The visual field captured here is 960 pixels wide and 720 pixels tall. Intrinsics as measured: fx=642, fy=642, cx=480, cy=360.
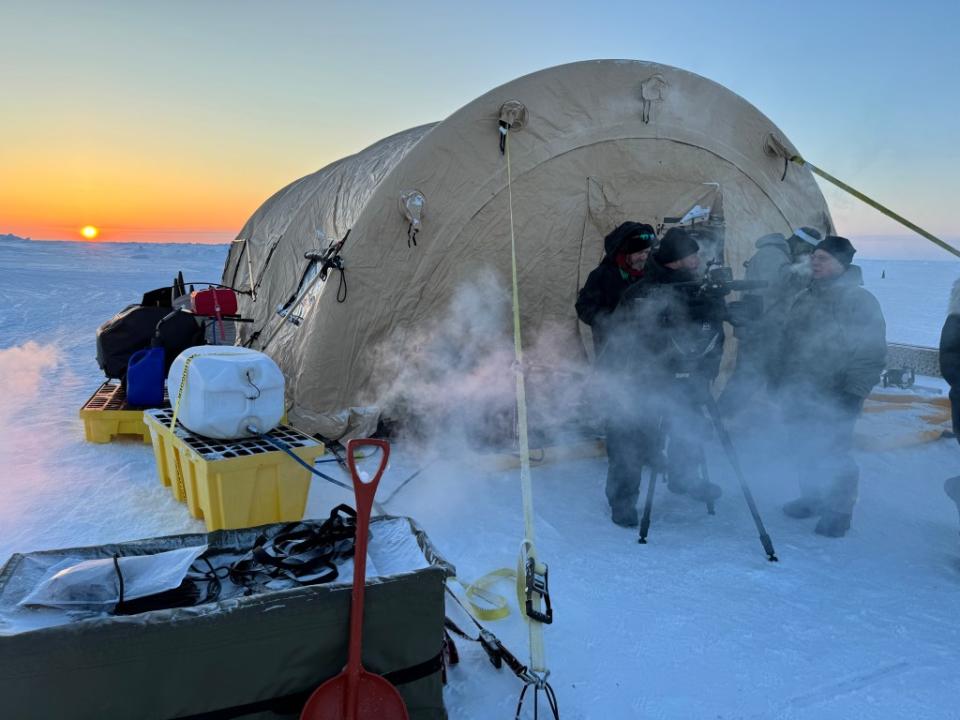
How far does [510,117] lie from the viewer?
180 inches

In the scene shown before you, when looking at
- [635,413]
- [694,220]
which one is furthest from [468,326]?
[694,220]

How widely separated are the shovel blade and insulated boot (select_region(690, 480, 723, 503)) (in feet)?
8.20

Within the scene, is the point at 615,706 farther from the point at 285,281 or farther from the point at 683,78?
the point at 285,281

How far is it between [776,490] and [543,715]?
2.66m

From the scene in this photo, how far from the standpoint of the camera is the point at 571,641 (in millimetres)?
2457

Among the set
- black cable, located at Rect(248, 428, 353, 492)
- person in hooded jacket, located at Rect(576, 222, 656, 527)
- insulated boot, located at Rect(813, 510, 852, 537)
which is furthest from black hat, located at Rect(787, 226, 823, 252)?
black cable, located at Rect(248, 428, 353, 492)

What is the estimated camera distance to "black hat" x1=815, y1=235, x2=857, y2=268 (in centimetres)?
336

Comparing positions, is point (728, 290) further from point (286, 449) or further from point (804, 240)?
point (286, 449)

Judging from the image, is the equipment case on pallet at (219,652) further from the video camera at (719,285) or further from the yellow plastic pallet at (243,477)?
the video camera at (719,285)

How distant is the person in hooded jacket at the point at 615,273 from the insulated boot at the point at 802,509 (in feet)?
4.66

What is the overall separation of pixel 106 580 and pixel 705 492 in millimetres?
3051

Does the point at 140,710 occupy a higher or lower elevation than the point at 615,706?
higher

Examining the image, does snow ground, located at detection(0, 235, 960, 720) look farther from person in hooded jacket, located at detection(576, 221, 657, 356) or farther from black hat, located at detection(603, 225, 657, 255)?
black hat, located at detection(603, 225, 657, 255)

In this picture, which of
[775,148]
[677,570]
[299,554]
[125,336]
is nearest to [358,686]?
[299,554]
